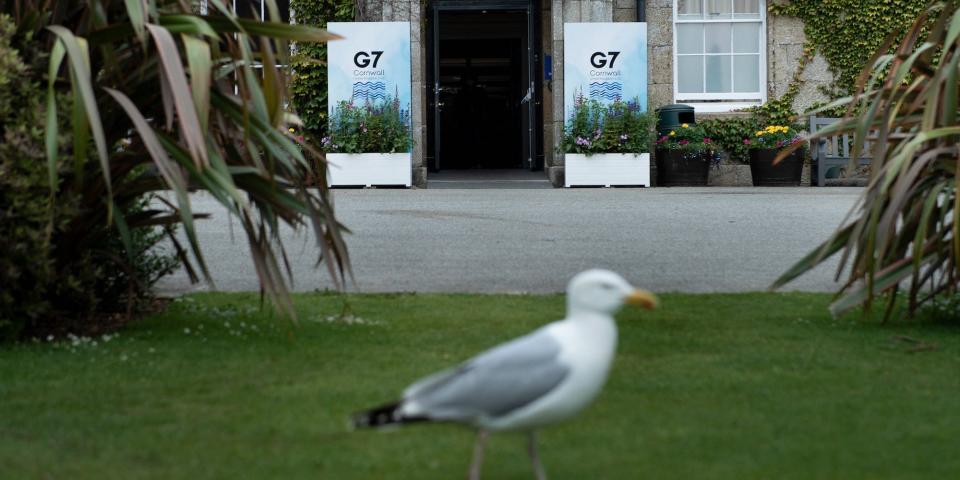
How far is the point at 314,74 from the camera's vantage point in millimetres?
16531

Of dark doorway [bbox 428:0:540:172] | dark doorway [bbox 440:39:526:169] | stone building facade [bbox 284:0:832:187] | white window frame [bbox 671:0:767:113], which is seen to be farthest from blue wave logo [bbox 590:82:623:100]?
dark doorway [bbox 440:39:526:169]

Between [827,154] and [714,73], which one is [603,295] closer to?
[827,154]

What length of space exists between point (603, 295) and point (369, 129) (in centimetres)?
1241

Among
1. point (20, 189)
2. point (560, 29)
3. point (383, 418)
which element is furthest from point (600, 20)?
point (383, 418)

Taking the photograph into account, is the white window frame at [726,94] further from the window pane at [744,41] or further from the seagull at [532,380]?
the seagull at [532,380]

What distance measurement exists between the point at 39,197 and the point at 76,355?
61cm

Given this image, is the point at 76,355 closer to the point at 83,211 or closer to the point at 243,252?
the point at 83,211

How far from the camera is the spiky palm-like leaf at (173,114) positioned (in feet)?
14.7

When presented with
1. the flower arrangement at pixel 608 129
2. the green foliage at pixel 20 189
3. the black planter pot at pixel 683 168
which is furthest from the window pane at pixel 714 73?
the green foliage at pixel 20 189

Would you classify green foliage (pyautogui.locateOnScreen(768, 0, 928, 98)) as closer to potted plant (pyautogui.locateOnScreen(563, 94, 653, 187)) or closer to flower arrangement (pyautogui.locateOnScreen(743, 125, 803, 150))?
flower arrangement (pyautogui.locateOnScreen(743, 125, 803, 150))

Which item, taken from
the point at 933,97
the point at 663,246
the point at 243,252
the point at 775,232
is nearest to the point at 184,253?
the point at 243,252

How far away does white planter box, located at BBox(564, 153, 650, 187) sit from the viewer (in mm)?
15086

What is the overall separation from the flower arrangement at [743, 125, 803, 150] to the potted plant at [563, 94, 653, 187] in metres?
1.64

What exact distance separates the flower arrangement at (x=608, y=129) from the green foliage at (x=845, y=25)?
2.90 m
